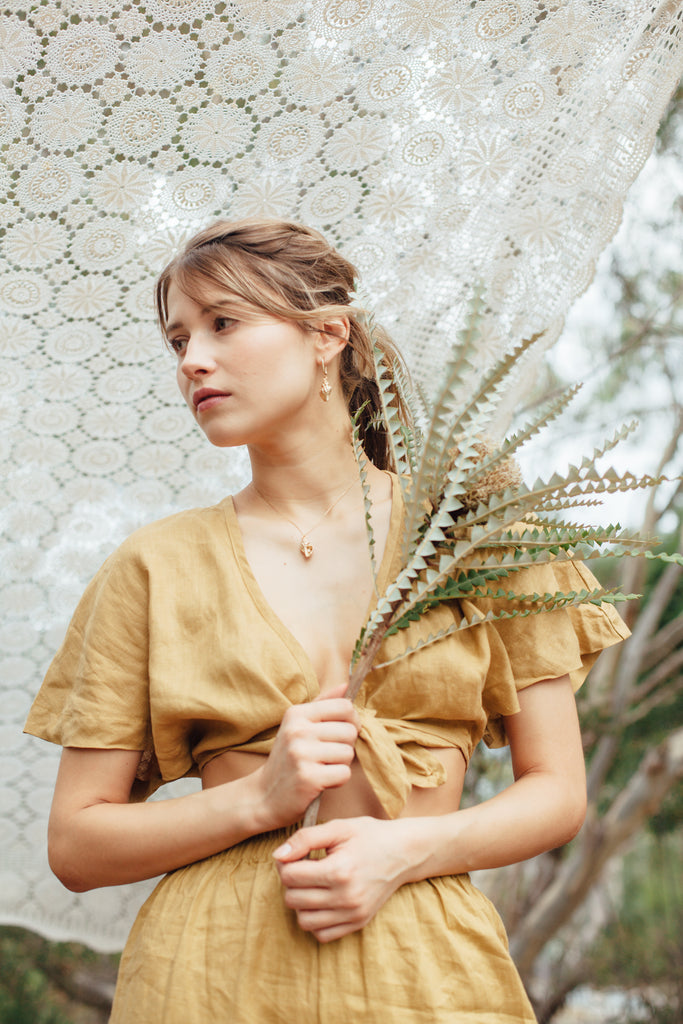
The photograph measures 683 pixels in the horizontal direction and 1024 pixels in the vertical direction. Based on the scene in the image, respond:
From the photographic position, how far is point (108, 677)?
1394 mm

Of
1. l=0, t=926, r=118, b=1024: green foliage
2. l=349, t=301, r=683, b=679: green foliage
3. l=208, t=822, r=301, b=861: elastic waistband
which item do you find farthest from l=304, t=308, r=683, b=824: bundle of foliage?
l=0, t=926, r=118, b=1024: green foliage

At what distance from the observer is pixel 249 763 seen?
Answer: 133 cm

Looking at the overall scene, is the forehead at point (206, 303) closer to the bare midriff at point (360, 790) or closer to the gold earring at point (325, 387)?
the gold earring at point (325, 387)

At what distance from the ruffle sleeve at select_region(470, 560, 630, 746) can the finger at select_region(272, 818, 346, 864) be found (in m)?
0.35

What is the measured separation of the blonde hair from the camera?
4.76 ft

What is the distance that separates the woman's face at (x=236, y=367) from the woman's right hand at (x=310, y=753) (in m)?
0.46

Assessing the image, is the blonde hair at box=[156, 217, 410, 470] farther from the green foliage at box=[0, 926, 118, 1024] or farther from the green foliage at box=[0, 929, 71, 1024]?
the green foliage at box=[0, 929, 71, 1024]

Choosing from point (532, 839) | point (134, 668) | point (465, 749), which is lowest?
point (532, 839)

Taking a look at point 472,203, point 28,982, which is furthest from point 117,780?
point 28,982

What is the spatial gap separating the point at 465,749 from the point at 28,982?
13.2 feet

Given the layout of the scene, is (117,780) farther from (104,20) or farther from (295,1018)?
(104,20)

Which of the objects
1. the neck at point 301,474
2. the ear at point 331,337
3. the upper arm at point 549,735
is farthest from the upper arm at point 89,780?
the ear at point 331,337

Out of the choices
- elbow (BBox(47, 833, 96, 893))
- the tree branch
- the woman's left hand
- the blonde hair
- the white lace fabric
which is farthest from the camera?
the tree branch

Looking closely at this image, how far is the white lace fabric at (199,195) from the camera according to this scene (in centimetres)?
191
